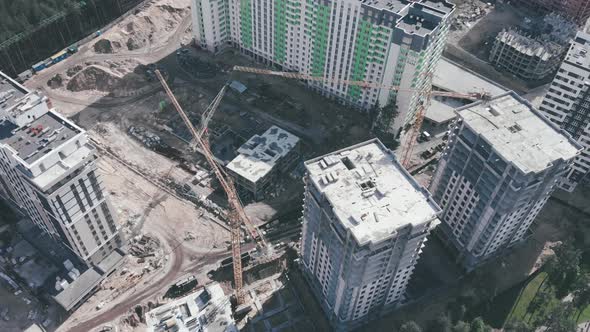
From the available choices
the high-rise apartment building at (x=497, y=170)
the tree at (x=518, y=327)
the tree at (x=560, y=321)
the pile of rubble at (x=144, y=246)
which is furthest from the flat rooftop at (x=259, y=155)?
the tree at (x=560, y=321)

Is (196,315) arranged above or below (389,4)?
below

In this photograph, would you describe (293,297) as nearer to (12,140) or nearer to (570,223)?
(12,140)

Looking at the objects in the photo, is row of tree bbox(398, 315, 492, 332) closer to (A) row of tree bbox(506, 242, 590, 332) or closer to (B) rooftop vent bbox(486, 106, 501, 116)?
(A) row of tree bbox(506, 242, 590, 332)

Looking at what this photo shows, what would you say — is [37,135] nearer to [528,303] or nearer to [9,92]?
[9,92]

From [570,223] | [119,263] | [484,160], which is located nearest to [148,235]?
[119,263]

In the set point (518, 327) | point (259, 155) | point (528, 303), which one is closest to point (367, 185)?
point (518, 327)

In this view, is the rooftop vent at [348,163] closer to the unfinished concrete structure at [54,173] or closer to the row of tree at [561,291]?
the row of tree at [561,291]

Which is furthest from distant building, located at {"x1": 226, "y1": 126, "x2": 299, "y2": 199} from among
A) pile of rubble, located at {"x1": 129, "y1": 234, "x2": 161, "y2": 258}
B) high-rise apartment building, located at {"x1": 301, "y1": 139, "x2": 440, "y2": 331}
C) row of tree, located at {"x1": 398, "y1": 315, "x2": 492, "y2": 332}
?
row of tree, located at {"x1": 398, "y1": 315, "x2": 492, "y2": 332}
